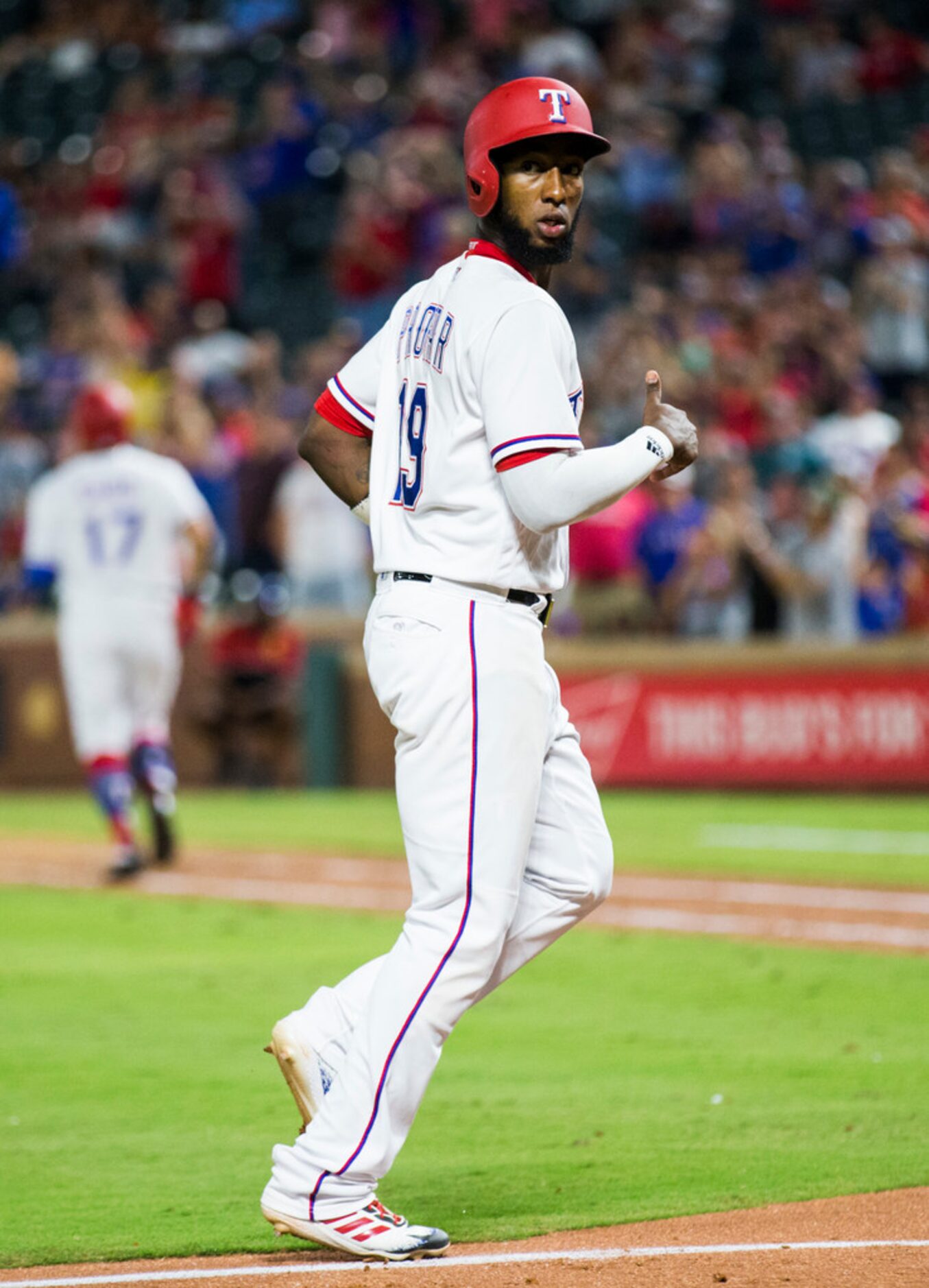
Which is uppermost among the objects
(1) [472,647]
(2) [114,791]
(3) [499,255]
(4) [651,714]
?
(3) [499,255]

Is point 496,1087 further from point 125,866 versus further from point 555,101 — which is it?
point 125,866

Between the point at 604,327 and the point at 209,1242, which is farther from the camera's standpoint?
the point at 604,327

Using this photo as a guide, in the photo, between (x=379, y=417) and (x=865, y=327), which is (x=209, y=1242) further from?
(x=865, y=327)

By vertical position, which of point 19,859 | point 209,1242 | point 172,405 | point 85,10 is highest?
point 85,10

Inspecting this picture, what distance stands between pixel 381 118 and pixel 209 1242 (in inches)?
700

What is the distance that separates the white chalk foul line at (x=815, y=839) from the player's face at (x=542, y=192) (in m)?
8.16

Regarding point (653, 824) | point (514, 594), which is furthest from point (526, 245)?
point (653, 824)

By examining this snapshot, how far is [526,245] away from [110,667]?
704 cm

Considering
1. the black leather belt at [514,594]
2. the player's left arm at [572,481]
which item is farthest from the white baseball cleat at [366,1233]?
the player's left arm at [572,481]

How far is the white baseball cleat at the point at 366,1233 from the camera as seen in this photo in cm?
409

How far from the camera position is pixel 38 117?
24828 millimetres

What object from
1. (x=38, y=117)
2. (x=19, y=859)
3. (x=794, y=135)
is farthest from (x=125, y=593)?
(x=38, y=117)

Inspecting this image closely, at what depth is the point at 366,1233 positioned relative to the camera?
410 centimetres

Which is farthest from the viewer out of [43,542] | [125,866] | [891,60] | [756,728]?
[891,60]
